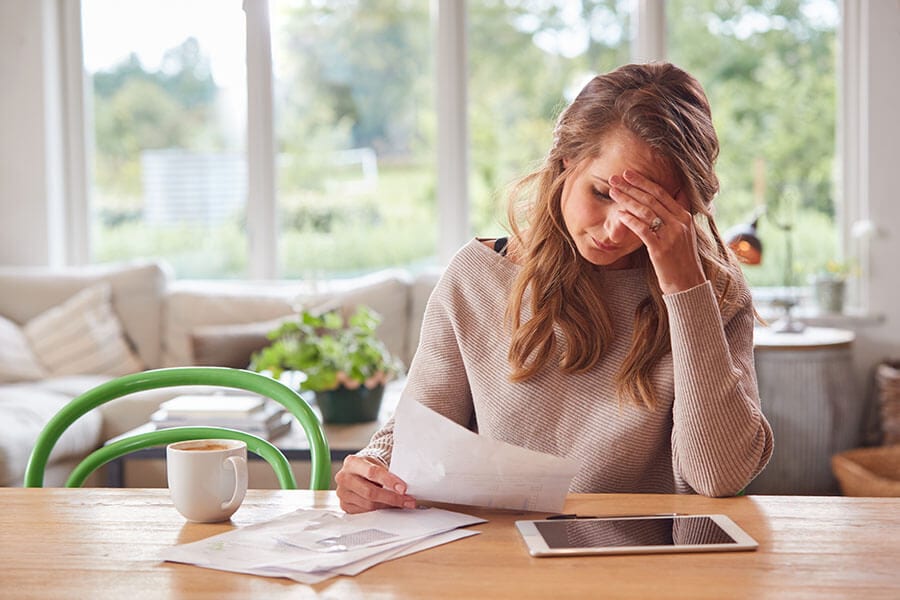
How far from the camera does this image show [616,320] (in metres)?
1.56

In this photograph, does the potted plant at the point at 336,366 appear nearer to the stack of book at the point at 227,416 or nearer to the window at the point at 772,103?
the stack of book at the point at 227,416

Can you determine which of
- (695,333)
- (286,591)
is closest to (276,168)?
(695,333)

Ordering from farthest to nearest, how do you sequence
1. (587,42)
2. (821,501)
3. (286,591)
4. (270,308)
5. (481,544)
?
(587,42) → (270,308) → (821,501) → (481,544) → (286,591)

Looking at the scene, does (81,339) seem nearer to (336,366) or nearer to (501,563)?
(336,366)

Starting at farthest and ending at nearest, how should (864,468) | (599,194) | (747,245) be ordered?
(864,468) → (747,245) → (599,194)

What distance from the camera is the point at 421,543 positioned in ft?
3.67

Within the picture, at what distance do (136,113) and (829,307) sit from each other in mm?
3167

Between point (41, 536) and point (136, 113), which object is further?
point (136, 113)

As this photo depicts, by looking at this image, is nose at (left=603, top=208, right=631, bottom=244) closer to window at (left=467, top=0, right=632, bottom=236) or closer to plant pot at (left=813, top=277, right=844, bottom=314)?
window at (left=467, top=0, right=632, bottom=236)

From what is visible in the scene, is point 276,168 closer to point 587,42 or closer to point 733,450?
A: point 587,42

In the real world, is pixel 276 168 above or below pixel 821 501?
above

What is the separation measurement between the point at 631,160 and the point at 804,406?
9.16 ft

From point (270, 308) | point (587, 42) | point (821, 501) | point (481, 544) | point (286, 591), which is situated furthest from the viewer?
point (587, 42)

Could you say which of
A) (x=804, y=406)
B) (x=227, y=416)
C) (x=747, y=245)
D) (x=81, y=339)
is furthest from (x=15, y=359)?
(x=804, y=406)
